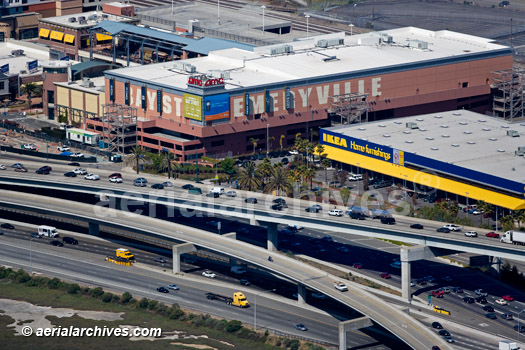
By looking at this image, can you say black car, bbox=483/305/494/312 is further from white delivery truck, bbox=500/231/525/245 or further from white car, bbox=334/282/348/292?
white car, bbox=334/282/348/292

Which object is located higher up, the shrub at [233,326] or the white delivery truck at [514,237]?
the white delivery truck at [514,237]

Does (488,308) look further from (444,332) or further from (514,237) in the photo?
(444,332)

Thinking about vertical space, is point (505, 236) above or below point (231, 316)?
above

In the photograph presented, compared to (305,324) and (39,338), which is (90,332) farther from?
(305,324)

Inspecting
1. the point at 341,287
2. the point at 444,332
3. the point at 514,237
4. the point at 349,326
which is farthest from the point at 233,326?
the point at 514,237

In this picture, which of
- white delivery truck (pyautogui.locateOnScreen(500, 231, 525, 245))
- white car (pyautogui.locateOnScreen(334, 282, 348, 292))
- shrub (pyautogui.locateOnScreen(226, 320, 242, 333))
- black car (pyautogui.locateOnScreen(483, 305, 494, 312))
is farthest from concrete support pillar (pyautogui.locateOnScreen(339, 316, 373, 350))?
white delivery truck (pyautogui.locateOnScreen(500, 231, 525, 245))

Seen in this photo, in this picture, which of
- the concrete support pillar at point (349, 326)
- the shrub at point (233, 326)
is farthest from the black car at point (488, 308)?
the shrub at point (233, 326)

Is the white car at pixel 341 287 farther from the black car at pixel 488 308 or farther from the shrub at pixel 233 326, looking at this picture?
the black car at pixel 488 308

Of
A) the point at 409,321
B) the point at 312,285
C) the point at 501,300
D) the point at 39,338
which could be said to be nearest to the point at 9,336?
the point at 39,338
